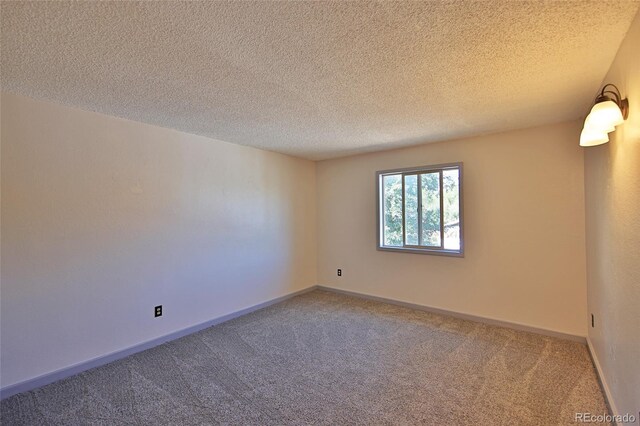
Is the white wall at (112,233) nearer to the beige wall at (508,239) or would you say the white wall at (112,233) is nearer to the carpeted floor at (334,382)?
the carpeted floor at (334,382)

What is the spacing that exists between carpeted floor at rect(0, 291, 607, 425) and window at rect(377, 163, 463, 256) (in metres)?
1.12

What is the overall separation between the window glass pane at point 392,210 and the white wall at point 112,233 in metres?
1.81

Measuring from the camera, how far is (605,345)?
6.91 ft

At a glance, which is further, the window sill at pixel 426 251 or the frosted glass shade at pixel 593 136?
the window sill at pixel 426 251

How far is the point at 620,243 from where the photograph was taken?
1.71 metres

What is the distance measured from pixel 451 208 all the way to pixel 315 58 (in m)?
2.75

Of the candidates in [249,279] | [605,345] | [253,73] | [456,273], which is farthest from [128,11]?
[456,273]

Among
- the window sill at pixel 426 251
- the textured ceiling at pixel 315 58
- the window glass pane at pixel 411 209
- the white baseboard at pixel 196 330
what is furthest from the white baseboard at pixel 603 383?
the textured ceiling at pixel 315 58

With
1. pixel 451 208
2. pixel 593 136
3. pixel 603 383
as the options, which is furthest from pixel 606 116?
pixel 451 208

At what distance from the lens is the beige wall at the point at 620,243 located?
1432 mm

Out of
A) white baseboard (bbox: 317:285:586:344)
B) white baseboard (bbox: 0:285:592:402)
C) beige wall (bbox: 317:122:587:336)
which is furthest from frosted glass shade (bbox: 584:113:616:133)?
white baseboard (bbox: 317:285:586:344)

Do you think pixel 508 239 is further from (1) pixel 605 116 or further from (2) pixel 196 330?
(2) pixel 196 330

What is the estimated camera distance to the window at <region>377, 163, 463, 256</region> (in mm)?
3678

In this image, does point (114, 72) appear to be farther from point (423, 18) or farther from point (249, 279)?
point (249, 279)
